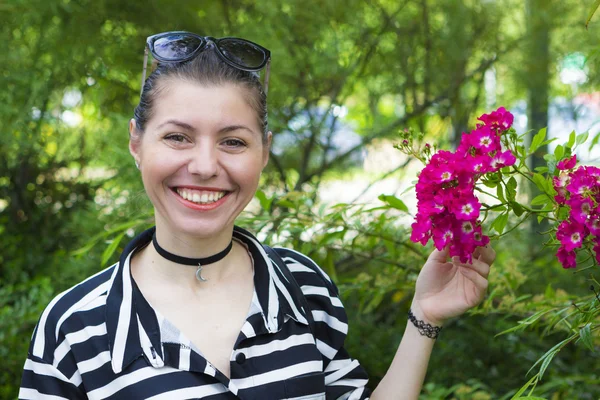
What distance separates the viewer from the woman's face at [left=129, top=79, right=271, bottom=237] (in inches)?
57.2

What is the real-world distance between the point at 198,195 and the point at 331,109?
1.54 metres

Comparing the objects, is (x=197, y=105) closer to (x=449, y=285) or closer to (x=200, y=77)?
(x=200, y=77)

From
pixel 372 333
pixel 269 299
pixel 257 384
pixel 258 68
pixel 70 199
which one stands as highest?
pixel 70 199

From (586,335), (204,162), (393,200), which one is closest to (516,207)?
(586,335)

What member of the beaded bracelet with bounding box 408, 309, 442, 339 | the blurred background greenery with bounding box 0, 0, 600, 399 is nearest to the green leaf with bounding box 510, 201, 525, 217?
the beaded bracelet with bounding box 408, 309, 442, 339

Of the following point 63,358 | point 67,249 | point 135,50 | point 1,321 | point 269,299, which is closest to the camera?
point 63,358

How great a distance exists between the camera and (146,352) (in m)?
1.41

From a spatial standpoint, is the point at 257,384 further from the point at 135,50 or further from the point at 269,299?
the point at 135,50

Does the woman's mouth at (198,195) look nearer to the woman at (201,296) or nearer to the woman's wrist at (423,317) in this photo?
the woman at (201,296)

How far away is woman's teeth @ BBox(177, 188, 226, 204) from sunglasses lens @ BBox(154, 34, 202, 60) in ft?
0.96

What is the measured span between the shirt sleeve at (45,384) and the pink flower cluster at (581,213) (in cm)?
94

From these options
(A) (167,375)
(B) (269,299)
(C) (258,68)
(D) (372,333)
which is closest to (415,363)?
(B) (269,299)

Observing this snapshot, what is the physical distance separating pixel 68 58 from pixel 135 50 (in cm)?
26

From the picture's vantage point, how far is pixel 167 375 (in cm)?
141
